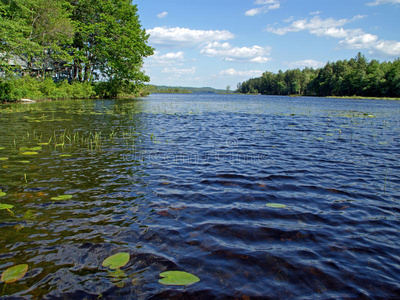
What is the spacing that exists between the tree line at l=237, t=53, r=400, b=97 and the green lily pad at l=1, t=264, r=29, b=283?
111 m

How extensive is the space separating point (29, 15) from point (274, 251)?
40.3m

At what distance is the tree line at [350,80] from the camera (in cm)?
9338

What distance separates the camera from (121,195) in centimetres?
556

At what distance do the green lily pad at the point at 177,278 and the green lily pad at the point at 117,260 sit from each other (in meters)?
0.61

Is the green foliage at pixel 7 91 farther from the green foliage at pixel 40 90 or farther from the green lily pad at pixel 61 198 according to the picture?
the green lily pad at pixel 61 198

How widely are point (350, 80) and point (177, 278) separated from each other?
124m

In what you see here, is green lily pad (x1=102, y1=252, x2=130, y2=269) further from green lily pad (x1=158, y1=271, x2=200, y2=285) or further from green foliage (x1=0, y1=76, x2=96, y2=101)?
green foliage (x1=0, y1=76, x2=96, y2=101)

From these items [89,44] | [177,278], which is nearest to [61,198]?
[177,278]

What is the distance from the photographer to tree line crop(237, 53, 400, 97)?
306ft

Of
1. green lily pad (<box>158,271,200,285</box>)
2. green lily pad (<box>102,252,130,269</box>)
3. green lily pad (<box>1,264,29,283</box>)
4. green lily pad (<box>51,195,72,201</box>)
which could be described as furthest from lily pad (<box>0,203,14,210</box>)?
green lily pad (<box>158,271,200,285</box>)

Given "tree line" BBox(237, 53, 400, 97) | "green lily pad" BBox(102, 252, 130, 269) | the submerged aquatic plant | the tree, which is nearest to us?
"green lily pad" BBox(102, 252, 130, 269)

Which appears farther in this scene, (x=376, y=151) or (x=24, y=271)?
(x=376, y=151)

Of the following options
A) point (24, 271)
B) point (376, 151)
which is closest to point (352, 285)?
point (24, 271)

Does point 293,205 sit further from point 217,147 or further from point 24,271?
point 217,147
